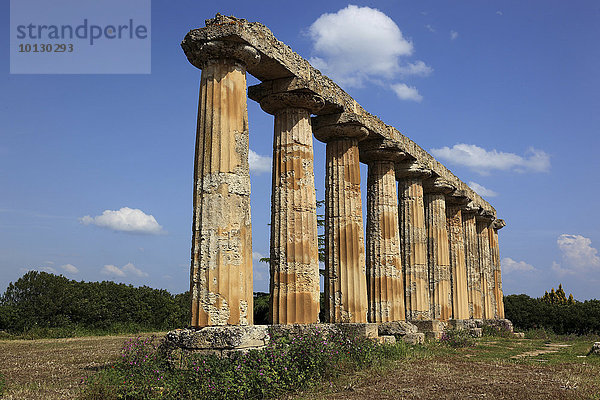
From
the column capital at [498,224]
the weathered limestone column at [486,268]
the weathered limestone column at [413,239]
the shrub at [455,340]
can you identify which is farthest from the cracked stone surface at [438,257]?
the column capital at [498,224]

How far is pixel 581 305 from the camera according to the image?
119ft

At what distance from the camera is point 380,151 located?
20.1 m

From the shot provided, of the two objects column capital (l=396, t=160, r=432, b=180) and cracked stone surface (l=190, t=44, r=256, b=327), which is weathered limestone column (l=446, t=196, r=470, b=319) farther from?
cracked stone surface (l=190, t=44, r=256, b=327)

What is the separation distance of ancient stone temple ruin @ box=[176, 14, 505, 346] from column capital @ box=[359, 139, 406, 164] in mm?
39

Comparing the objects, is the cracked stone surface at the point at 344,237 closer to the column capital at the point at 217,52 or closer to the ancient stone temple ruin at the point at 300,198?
the ancient stone temple ruin at the point at 300,198

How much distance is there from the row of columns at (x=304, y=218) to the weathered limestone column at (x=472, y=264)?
3.58 meters

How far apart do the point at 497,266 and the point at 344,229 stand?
915 inches

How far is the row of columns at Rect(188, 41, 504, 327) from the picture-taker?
11.4 meters

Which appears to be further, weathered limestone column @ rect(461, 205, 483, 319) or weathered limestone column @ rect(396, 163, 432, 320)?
weathered limestone column @ rect(461, 205, 483, 319)

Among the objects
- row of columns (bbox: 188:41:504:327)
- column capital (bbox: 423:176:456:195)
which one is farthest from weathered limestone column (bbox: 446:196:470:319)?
column capital (bbox: 423:176:456:195)

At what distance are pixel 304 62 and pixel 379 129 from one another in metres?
5.11

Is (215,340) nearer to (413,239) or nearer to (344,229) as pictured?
(344,229)

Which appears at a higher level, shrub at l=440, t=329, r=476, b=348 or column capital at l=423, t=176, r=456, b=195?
column capital at l=423, t=176, r=456, b=195

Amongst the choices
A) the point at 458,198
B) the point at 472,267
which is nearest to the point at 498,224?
the point at 472,267
